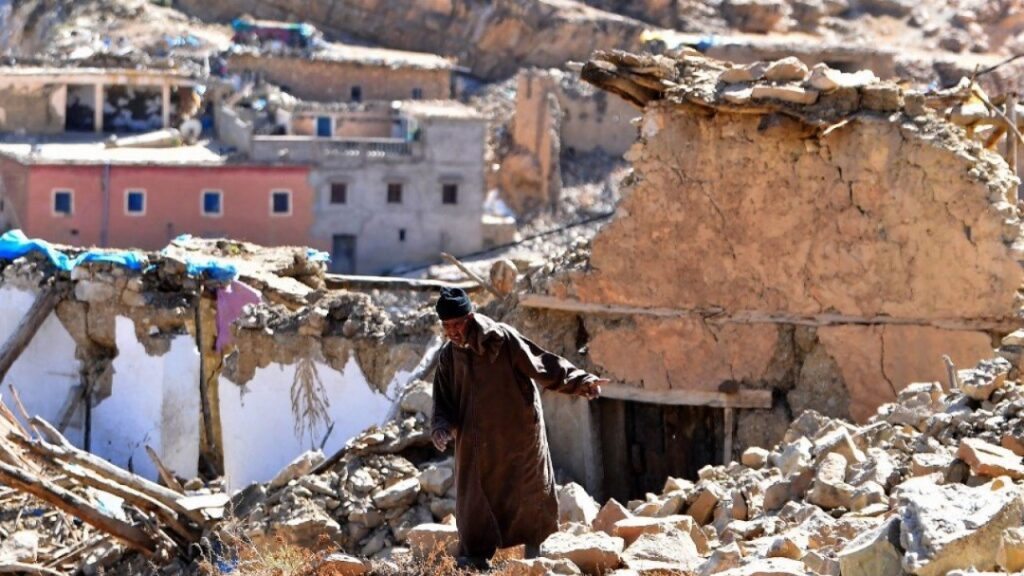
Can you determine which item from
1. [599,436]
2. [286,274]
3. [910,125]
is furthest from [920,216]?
[286,274]

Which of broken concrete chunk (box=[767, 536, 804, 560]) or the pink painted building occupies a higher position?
broken concrete chunk (box=[767, 536, 804, 560])

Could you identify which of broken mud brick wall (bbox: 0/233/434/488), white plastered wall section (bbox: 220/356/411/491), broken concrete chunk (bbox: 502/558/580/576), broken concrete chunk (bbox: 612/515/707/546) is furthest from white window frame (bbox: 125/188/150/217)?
broken concrete chunk (bbox: 502/558/580/576)

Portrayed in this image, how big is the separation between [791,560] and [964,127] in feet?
21.2

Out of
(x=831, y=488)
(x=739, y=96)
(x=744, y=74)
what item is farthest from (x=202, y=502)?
(x=831, y=488)

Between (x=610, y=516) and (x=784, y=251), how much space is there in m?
3.78

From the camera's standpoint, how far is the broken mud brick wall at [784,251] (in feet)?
43.7

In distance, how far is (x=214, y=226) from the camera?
42031 mm

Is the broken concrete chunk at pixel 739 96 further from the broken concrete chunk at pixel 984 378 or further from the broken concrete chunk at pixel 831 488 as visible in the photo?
the broken concrete chunk at pixel 831 488

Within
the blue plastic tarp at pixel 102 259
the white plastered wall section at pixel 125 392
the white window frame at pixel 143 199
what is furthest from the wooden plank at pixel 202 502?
the white window frame at pixel 143 199

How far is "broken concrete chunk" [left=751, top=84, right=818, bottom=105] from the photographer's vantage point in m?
13.3

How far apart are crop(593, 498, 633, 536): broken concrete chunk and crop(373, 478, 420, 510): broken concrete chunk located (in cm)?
163

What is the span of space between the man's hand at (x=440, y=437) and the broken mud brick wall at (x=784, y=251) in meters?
4.36

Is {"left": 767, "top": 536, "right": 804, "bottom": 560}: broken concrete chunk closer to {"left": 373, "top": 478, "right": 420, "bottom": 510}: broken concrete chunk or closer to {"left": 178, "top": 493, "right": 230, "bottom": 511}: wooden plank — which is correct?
{"left": 373, "top": 478, "right": 420, "bottom": 510}: broken concrete chunk

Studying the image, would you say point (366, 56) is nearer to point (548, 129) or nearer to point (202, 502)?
point (548, 129)
